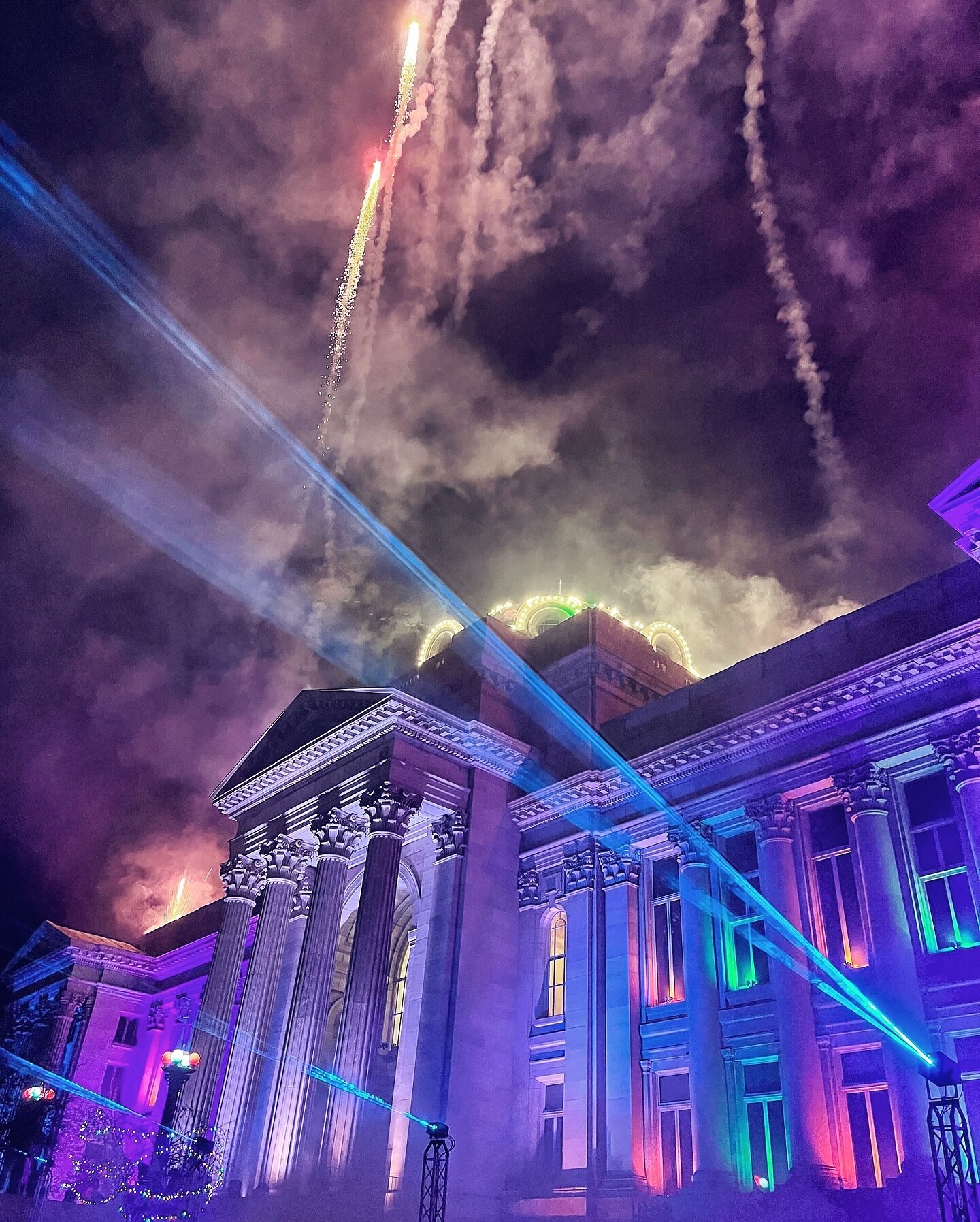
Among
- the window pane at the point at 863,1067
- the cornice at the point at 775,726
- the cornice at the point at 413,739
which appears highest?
the cornice at the point at 413,739

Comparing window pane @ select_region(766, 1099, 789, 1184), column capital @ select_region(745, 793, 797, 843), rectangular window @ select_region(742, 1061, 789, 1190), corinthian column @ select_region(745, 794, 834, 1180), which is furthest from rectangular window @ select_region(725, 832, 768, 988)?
window pane @ select_region(766, 1099, 789, 1184)

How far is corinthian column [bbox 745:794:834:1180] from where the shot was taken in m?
18.3

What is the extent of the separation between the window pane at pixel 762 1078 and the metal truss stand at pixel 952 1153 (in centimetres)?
389

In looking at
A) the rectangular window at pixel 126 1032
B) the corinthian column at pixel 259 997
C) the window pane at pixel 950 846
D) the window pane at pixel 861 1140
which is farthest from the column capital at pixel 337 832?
the rectangular window at pixel 126 1032

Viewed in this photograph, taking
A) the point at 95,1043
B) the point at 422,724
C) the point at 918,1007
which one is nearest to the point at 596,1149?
the point at 918,1007

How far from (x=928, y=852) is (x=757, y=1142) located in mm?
7402

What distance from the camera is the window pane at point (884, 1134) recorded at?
1756 cm

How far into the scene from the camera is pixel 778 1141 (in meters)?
19.9

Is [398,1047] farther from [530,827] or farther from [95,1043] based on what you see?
[95,1043]

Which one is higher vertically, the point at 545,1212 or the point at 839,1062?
the point at 839,1062

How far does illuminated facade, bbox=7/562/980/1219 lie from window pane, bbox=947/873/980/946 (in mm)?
71

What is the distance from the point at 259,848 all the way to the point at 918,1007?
68.2 ft

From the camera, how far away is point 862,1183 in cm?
1788

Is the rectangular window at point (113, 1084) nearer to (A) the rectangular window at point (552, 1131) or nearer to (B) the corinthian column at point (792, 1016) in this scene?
(A) the rectangular window at point (552, 1131)
